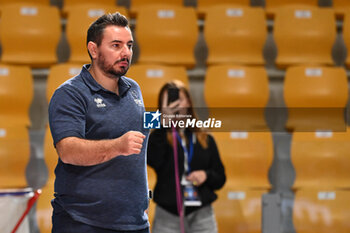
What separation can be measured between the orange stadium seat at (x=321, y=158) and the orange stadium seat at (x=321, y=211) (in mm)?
18

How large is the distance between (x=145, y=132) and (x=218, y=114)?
0.48 feet

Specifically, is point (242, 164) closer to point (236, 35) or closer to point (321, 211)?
point (321, 211)

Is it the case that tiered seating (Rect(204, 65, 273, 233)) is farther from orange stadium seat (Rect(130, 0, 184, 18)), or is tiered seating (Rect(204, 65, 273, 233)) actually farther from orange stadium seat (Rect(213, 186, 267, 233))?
orange stadium seat (Rect(130, 0, 184, 18))

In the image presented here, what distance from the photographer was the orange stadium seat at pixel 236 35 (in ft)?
5.95

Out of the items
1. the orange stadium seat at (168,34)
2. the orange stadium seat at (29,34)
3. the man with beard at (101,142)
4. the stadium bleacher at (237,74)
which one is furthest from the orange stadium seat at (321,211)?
the orange stadium seat at (29,34)

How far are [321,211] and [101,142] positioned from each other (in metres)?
0.57

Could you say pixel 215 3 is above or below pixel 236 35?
above

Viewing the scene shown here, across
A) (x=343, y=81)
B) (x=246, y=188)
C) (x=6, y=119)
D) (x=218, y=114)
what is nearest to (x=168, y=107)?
(x=218, y=114)

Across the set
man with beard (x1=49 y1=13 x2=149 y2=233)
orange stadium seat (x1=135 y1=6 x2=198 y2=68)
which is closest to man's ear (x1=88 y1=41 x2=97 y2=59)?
man with beard (x1=49 y1=13 x2=149 y2=233)

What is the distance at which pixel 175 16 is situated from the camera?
183 cm

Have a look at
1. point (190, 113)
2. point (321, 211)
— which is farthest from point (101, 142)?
point (321, 211)

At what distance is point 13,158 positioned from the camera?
3.52ft

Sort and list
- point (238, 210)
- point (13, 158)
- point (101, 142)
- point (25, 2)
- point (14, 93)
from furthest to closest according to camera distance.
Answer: point (25, 2), point (14, 93), point (13, 158), point (238, 210), point (101, 142)

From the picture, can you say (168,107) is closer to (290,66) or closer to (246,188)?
(246,188)
